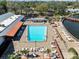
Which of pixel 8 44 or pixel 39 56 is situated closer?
pixel 39 56

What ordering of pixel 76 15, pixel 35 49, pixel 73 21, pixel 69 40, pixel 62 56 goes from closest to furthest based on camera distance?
1. pixel 62 56
2. pixel 35 49
3. pixel 69 40
4. pixel 73 21
5. pixel 76 15

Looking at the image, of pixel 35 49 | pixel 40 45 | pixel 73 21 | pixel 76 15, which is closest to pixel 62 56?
pixel 35 49

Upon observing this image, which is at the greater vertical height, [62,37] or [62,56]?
[62,56]

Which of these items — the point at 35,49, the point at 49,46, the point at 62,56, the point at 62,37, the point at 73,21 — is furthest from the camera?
the point at 73,21

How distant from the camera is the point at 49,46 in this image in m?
21.9

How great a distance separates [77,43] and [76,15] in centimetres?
3290

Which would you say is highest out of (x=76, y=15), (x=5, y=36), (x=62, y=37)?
(x=5, y=36)

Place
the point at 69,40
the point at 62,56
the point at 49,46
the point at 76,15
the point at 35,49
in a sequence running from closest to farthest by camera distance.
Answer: the point at 62,56 → the point at 35,49 → the point at 49,46 → the point at 69,40 → the point at 76,15

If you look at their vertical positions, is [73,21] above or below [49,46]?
below

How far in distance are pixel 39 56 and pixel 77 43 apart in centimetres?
640

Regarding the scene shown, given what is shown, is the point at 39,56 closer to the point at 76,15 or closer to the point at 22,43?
the point at 22,43

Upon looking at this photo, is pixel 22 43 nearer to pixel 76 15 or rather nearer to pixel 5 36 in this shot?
pixel 5 36

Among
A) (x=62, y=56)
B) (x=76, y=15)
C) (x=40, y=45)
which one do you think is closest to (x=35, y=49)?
(x=40, y=45)

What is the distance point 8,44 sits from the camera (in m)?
21.9
